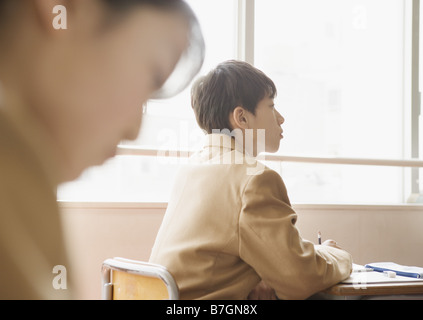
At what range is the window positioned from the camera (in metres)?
2.60

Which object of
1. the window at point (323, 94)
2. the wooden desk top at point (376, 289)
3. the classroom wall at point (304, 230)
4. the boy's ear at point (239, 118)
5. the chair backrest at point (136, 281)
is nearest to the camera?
the chair backrest at point (136, 281)

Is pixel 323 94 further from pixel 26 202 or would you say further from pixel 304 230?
pixel 26 202

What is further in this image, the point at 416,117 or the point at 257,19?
the point at 416,117

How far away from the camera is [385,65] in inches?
133

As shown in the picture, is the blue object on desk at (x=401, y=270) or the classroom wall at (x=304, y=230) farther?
the classroom wall at (x=304, y=230)

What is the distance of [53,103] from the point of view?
0.63 metres

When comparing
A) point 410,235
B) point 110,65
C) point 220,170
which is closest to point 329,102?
point 410,235

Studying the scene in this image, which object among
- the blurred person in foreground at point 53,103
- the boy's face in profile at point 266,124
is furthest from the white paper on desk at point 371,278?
the blurred person in foreground at point 53,103

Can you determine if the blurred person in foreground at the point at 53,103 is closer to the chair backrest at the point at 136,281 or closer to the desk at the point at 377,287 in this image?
the chair backrest at the point at 136,281

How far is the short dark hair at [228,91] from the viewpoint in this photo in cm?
141

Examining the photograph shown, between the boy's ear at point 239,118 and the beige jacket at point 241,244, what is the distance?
14 centimetres
